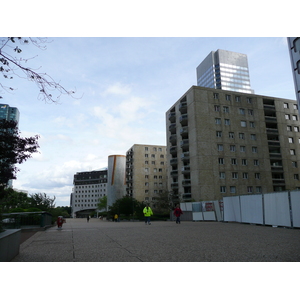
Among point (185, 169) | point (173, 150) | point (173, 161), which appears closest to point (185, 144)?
point (185, 169)

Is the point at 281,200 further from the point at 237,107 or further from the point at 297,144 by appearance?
the point at 297,144

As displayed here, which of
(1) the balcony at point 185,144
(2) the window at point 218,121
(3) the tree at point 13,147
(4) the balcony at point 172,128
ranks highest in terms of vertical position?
(4) the balcony at point 172,128

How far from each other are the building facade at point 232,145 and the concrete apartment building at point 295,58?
106ft

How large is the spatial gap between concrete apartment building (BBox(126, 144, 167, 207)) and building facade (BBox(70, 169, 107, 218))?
2786 inches

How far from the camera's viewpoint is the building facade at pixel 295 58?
17.3 meters

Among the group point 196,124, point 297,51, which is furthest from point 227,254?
point 196,124

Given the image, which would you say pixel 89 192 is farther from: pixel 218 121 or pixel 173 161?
pixel 218 121

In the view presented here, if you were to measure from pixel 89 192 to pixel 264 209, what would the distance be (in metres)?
153

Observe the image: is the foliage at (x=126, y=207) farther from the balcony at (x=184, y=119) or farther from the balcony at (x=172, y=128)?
the balcony at (x=184, y=119)

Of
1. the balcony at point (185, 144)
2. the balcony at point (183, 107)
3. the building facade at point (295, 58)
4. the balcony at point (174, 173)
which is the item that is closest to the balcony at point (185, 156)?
the balcony at point (185, 144)

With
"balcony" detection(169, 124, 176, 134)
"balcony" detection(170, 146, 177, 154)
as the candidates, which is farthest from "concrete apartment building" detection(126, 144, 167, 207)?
"balcony" detection(169, 124, 176, 134)

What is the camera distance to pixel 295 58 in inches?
735

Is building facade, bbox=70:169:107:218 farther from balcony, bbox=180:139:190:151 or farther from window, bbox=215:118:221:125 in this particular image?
window, bbox=215:118:221:125

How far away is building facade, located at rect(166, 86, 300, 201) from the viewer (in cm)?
5025
